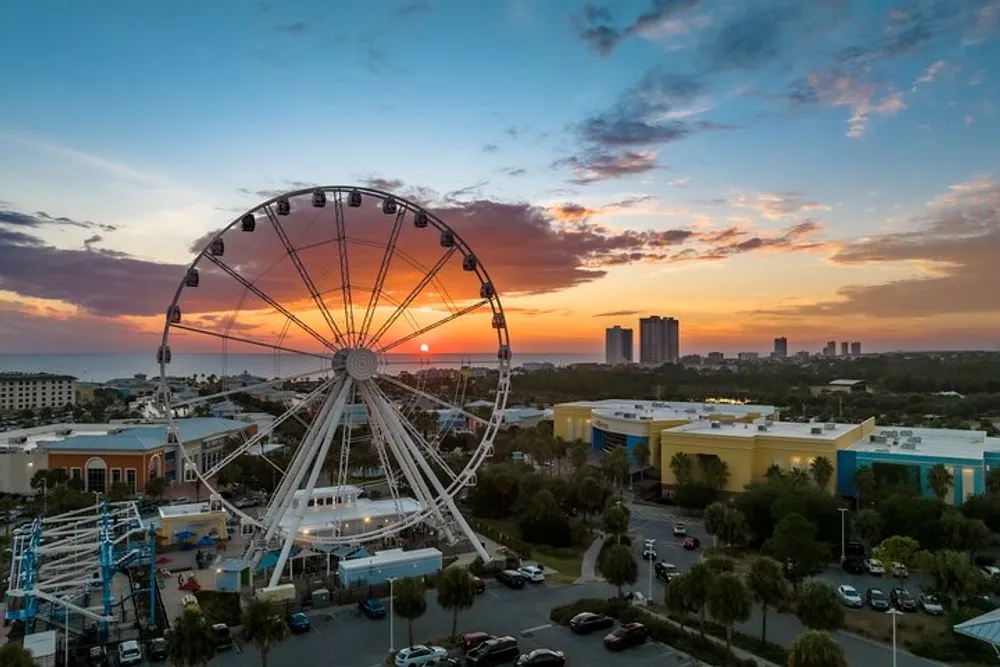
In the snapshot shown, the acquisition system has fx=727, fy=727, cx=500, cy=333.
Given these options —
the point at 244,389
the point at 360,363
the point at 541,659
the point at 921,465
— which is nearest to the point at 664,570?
the point at 541,659

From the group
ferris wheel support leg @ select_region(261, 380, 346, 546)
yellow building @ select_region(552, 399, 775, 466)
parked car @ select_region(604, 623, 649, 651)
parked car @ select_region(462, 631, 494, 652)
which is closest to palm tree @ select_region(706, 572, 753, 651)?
parked car @ select_region(604, 623, 649, 651)

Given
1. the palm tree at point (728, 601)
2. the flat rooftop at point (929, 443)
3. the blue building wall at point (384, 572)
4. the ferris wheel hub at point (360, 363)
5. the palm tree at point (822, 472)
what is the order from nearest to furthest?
the palm tree at point (728, 601), the blue building wall at point (384, 572), the ferris wheel hub at point (360, 363), the palm tree at point (822, 472), the flat rooftop at point (929, 443)

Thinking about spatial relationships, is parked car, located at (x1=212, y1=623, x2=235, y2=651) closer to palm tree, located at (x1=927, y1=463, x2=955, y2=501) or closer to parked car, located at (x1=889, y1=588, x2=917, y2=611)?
parked car, located at (x1=889, y1=588, x2=917, y2=611)

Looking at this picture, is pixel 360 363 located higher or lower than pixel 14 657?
higher

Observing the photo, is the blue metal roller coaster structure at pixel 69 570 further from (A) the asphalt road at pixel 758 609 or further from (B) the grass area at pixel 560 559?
(A) the asphalt road at pixel 758 609

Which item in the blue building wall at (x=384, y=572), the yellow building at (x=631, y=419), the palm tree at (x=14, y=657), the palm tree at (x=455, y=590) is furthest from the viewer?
the yellow building at (x=631, y=419)

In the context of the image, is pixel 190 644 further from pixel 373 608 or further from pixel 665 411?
pixel 665 411

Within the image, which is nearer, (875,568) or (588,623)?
(588,623)

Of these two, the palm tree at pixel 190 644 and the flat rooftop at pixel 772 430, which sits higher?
the flat rooftop at pixel 772 430

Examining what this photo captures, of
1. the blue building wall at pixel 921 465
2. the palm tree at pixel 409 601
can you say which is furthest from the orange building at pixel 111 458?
the blue building wall at pixel 921 465
